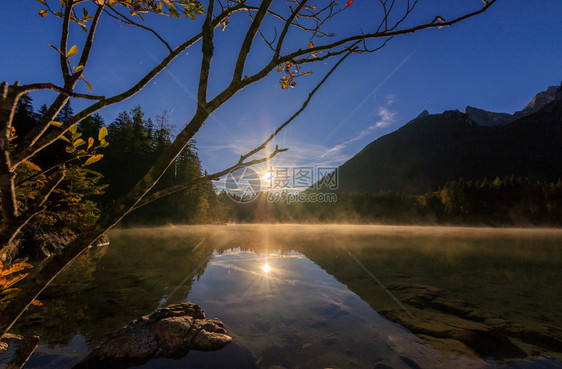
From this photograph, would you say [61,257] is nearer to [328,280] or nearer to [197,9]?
[197,9]

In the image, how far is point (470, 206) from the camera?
228 feet

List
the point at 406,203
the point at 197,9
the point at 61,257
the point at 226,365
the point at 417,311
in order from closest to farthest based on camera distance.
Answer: the point at 61,257, the point at 197,9, the point at 226,365, the point at 417,311, the point at 406,203

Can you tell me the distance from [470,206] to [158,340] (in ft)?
281

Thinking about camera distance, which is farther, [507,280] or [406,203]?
[406,203]

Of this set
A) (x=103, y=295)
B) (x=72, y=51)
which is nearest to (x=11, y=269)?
(x=72, y=51)

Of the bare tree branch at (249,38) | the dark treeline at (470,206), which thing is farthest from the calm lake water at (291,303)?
the dark treeline at (470,206)

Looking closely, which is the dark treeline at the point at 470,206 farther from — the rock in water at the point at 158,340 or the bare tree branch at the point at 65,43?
the bare tree branch at the point at 65,43

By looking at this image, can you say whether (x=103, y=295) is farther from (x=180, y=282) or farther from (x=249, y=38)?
(x=249, y=38)

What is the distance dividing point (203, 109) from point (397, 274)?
12385 mm

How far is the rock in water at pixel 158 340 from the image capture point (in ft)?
15.0

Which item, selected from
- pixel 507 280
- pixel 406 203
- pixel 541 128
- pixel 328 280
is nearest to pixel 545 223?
pixel 406 203

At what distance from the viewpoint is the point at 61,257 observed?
1319 mm

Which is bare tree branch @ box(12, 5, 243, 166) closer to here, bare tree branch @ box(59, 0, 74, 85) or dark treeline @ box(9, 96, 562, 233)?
bare tree branch @ box(59, 0, 74, 85)

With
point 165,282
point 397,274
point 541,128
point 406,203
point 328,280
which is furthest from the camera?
point 541,128
